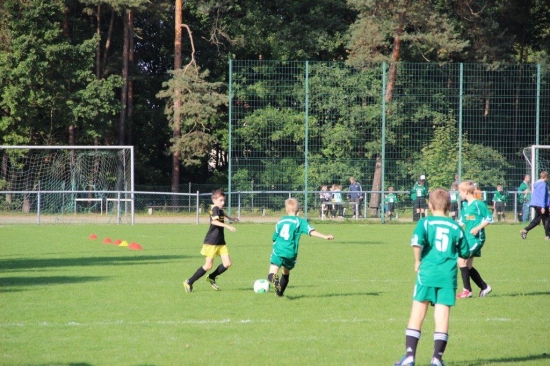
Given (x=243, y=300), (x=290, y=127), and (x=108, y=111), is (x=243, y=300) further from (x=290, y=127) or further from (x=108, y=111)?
(x=108, y=111)

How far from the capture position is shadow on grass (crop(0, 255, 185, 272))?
16172 millimetres

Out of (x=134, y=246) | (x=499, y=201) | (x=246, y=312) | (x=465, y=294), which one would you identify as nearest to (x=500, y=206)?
(x=499, y=201)

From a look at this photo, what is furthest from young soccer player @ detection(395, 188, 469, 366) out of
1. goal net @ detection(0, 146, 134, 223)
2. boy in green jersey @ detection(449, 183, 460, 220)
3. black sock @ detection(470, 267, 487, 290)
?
boy in green jersey @ detection(449, 183, 460, 220)

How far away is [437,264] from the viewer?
738cm

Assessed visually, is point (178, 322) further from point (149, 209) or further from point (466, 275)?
point (149, 209)

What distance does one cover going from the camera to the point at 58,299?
11.5 metres

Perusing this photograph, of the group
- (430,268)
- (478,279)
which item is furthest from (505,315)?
(430,268)

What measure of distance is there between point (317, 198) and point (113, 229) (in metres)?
8.03

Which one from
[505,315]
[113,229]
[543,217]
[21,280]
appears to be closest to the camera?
[505,315]

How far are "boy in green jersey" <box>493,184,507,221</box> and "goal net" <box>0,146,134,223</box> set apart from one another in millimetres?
13133

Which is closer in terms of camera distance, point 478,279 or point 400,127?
point 478,279

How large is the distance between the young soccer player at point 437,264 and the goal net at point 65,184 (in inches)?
914

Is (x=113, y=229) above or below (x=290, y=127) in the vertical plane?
below

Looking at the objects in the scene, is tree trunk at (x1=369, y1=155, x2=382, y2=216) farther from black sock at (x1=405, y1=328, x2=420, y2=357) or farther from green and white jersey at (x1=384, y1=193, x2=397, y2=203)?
black sock at (x1=405, y1=328, x2=420, y2=357)
